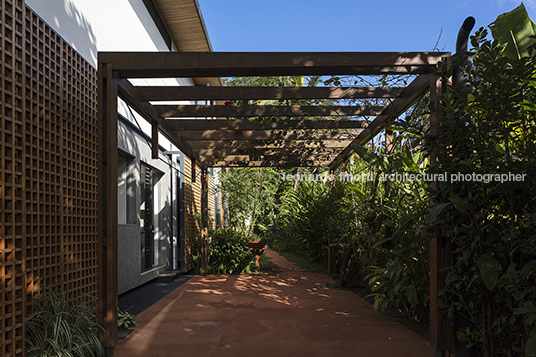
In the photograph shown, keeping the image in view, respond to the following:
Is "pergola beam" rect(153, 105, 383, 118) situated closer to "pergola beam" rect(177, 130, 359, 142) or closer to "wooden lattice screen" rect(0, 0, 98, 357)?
"pergola beam" rect(177, 130, 359, 142)

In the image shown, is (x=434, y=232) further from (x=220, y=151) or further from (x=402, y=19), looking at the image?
Result: (x=402, y=19)

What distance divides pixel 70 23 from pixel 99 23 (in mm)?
879

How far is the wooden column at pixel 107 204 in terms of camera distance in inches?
130

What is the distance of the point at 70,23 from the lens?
3.88 metres

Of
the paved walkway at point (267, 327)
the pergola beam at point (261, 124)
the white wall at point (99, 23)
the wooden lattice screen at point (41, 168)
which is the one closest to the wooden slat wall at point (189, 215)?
the paved walkway at point (267, 327)

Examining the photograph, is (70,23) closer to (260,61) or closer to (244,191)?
(260,61)

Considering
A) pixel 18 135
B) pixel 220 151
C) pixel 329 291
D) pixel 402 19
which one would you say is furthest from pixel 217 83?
pixel 402 19

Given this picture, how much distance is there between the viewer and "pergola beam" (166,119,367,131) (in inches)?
226

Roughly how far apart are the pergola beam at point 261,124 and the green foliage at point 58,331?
11.2 ft

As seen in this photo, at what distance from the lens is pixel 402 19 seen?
18.8 metres

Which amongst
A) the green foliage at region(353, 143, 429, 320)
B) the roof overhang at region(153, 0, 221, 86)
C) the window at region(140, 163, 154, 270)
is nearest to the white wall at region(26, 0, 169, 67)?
the roof overhang at region(153, 0, 221, 86)

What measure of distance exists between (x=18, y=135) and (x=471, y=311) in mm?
3308

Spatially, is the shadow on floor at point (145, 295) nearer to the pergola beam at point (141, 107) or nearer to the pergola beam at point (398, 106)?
the pergola beam at point (141, 107)

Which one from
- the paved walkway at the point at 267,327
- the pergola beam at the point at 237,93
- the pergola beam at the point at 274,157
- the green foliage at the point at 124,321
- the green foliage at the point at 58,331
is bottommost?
the paved walkway at the point at 267,327
